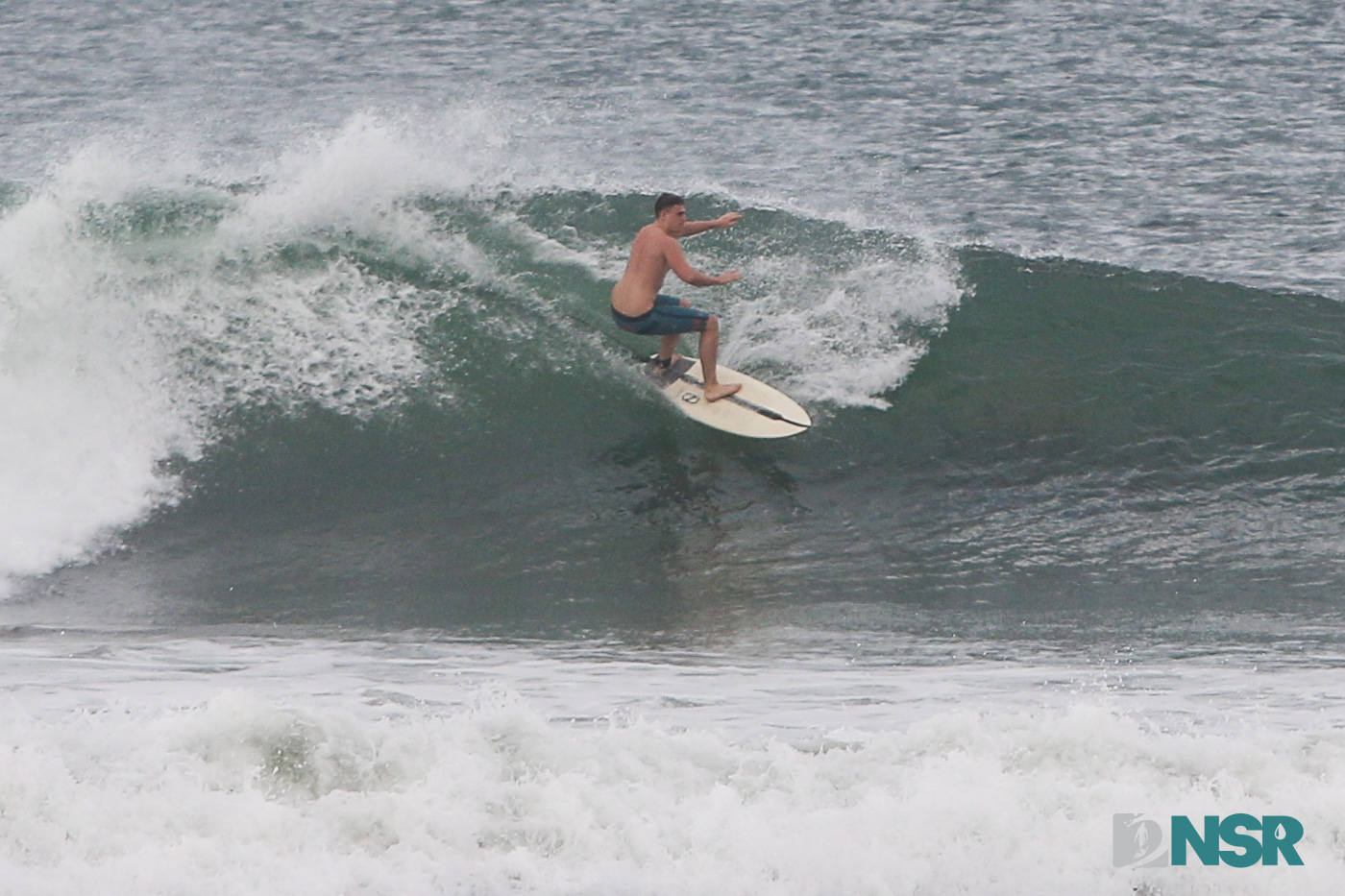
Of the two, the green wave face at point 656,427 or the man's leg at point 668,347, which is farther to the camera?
the man's leg at point 668,347

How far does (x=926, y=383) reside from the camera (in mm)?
10703

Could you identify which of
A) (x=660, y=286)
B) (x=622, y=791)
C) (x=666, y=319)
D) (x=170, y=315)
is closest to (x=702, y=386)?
(x=666, y=319)

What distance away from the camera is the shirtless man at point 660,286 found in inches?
386

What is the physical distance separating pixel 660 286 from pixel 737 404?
0.98 m

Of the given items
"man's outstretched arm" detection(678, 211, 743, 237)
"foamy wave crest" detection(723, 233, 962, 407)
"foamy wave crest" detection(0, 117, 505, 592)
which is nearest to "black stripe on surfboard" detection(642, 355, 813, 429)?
"foamy wave crest" detection(723, 233, 962, 407)

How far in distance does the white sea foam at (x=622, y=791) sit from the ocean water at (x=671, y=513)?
19mm

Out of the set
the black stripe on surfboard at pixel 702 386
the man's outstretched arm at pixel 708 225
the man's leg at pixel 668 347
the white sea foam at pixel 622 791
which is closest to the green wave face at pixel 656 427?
the black stripe on surfboard at pixel 702 386

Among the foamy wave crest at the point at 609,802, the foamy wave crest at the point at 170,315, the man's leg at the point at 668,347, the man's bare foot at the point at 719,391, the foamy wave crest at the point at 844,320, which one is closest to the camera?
the foamy wave crest at the point at 609,802

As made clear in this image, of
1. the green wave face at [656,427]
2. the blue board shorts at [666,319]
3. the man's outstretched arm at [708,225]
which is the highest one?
the man's outstretched arm at [708,225]

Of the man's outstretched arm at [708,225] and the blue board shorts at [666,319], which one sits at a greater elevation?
the man's outstretched arm at [708,225]

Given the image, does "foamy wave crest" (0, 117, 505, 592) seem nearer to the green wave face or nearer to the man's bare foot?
the green wave face

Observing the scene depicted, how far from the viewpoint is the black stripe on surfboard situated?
1007 cm

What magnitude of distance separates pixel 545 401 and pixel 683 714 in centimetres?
431

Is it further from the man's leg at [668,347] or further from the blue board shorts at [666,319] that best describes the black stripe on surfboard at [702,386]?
the blue board shorts at [666,319]
